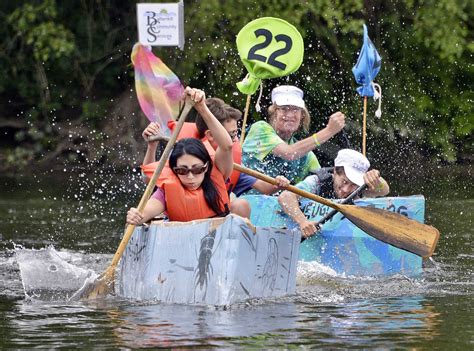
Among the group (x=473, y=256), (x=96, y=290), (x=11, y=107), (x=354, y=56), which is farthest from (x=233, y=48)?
(x=96, y=290)


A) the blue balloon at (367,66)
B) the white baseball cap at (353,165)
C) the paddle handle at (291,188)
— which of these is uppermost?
the blue balloon at (367,66)

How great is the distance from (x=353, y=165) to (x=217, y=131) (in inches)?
86.9

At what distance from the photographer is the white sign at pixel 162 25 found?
62.2 feet

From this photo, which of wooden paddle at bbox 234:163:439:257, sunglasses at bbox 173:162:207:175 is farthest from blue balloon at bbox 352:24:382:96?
sunglasses at bbox 173:162:207:175

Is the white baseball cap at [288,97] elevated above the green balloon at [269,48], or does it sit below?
below

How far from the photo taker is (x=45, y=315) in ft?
32.1

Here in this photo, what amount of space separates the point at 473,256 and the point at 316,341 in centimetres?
481

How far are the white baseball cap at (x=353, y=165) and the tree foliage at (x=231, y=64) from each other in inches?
387

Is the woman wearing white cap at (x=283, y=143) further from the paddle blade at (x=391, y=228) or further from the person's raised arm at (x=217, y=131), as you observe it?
the person's raised arm at (x=217, y=131)

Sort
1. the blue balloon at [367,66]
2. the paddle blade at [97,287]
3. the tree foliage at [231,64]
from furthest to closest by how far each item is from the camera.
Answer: the tree foliage at [231,64]
the blue balloon at [367,66]
the paddle blade at [97,287]

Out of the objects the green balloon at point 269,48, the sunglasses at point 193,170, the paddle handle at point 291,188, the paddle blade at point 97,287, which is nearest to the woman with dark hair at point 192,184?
the sunglasses at point 193,170

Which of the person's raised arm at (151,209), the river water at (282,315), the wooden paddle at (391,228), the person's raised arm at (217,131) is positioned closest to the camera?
the river water at (282,315)

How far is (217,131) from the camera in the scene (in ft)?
31.8

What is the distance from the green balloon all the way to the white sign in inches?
230
